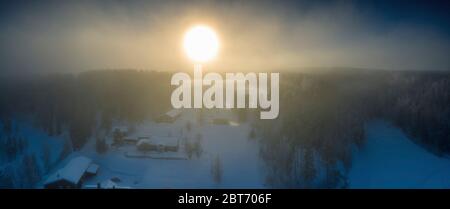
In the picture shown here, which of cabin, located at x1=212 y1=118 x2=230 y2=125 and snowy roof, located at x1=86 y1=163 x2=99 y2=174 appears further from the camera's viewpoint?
→ cabin, located at x1=212 y1=118 x2=230 y2=125

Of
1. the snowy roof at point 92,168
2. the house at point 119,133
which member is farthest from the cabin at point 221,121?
the snowy roof at point 92,168

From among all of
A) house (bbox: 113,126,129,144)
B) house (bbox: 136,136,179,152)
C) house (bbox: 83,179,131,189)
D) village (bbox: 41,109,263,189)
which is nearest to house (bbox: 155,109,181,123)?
village (bbox: 41,109,263,189)

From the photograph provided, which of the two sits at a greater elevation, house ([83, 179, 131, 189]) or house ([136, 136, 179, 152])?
house ([136, 136, 179, 152])

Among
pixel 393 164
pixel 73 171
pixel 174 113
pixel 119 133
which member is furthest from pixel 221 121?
pixel 393 164

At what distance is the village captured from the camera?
3.26 metres

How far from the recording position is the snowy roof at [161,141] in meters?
3.32

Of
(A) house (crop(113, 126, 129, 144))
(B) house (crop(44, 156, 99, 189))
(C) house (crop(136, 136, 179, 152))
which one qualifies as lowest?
(B) house (crop(44, 156, 99, 189))

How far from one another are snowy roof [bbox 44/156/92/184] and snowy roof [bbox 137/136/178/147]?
61cm

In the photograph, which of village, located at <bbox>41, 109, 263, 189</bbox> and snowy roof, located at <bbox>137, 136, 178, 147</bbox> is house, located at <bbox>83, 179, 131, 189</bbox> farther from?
snowy roof, located at <bbox>137, 136, 178, 147</bbox>

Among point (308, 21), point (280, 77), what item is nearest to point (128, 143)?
point (280, 77)

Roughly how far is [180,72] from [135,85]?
548 millimetres

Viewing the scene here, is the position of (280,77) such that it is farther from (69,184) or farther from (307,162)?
(69,184)

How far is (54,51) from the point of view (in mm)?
3396

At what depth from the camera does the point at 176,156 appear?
3.32 metres
